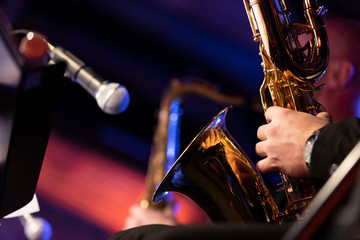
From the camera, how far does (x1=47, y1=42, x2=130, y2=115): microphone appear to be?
1.21 metres

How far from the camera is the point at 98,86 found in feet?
4.05

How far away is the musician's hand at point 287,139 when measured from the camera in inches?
53.5

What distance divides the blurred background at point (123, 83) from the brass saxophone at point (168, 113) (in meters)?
0.15

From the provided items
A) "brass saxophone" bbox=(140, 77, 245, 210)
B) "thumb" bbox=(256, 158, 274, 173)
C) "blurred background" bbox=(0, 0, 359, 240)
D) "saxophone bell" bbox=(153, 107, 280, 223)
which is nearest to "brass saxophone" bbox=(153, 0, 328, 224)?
"saxophone bell" bbox=(153, 107, 280, 223)

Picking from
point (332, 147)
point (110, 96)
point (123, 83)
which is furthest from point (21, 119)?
point (123, 83)

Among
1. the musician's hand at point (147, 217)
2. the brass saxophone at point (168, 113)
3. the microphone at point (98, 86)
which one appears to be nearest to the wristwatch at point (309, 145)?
the microphone at point (98, 86)

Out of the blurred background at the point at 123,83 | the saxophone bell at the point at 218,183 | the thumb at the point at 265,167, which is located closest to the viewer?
the thumb at the point at 265,167

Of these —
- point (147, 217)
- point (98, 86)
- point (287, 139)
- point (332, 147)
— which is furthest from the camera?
point (147, 217)

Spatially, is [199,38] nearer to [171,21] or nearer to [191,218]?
[171,21]

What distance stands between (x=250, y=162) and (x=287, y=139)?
29cm

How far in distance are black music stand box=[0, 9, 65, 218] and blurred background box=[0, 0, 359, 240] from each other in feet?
9.69

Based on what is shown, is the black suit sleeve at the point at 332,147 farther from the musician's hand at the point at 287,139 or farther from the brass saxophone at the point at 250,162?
the brass saxophone at the point at 250,162

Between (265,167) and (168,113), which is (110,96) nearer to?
(265,167)

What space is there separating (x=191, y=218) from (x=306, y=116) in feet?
11.8
